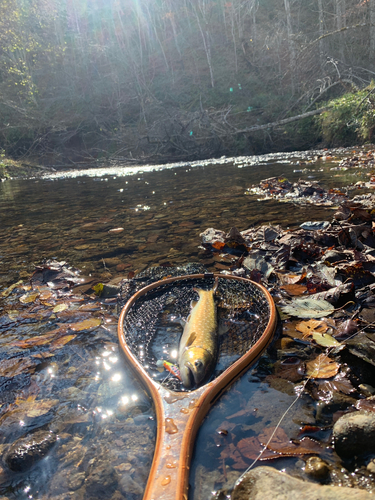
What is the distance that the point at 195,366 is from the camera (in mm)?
2176

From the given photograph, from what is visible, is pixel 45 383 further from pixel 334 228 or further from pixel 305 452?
pixel 334 228

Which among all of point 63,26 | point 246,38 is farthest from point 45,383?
point 63,26

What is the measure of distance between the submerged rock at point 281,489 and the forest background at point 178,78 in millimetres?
17859

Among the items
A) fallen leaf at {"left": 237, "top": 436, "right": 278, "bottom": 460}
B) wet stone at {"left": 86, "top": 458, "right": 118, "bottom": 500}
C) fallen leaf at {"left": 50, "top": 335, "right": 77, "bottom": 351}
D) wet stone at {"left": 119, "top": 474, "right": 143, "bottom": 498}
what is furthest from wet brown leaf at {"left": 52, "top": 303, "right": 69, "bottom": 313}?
fallen leaf at {"left": 237, "top": 436, "right": 278, "bottom": 460}

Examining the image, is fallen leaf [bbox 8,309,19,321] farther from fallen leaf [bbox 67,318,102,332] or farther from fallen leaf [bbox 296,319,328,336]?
fallen leaf [bbox 296,319,328,336]

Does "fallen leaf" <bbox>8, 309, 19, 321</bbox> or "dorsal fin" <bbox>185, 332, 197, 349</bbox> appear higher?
"dorsal fin" <bbox>185, 332, 197, 349</bbox>

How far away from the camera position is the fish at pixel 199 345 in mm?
2182

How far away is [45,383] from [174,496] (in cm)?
151

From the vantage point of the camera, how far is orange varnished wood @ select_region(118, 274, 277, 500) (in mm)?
1392

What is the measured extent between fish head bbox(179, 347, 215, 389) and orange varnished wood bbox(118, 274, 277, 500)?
0.60ft

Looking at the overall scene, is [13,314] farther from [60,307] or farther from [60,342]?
[60,342]

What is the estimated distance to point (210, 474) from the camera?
5.30 feet

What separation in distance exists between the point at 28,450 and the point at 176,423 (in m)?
0.90

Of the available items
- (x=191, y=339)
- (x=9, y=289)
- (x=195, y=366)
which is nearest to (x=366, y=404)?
(x=195, y=366)
